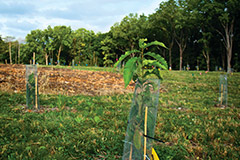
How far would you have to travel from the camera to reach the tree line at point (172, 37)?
73.7ft

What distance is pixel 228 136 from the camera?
3471 mm

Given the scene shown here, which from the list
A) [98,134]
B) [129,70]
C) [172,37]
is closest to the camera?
[129,70]

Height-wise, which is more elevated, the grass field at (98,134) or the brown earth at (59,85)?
the brown earth at (59,85)

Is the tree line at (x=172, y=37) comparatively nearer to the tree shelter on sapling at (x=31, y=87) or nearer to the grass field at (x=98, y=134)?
the tree shelter on sapling at (x=31, y=87)

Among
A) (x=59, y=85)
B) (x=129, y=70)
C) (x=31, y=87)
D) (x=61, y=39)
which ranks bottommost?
(x=59, y=85)

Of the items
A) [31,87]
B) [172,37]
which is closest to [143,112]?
[31,87]

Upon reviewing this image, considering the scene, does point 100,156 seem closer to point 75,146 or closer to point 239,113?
point 75,146

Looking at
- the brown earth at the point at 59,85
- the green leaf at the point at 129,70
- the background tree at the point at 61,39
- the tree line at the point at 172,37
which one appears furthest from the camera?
the background tree at the point at 61,39

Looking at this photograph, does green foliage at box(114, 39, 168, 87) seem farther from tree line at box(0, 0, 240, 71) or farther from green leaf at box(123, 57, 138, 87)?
tree line at box(0, 0, 240, 71)

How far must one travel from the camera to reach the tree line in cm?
2245

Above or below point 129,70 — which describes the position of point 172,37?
above

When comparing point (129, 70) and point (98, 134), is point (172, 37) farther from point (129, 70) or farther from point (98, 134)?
point (129, 70)

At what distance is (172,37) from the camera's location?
30.9m

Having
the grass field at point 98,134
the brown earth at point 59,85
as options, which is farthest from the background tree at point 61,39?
the grass field at point 98,134
